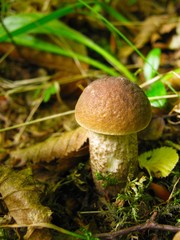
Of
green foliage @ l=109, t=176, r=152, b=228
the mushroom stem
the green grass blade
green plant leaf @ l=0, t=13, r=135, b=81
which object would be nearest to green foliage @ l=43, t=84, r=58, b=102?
the green grass blade

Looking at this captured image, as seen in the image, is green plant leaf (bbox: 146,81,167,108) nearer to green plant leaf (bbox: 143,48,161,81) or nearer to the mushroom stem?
green plant leaf (bbox: 143,48,161,81)

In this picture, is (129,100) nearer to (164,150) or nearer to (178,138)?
(164,150)

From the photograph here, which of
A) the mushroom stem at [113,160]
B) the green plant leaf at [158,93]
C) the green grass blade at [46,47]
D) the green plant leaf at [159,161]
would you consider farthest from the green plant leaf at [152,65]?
the mushroom stem at [113,160]

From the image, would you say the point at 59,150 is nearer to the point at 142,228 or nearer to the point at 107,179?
the point at 107,179

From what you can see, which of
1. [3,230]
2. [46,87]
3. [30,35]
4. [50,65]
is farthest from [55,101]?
[3,230]

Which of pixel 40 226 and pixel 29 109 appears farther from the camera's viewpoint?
pixel 29 109

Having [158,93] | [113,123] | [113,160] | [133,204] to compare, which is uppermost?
[113,123]

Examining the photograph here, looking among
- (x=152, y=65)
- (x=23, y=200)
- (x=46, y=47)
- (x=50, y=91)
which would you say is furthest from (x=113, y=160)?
(x=46, y=47)

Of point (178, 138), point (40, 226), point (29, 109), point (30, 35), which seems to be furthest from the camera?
point (30, 35)

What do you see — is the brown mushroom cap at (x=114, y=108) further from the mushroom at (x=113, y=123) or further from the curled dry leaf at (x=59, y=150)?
the curled dry leaf at (x=59, y=150)
